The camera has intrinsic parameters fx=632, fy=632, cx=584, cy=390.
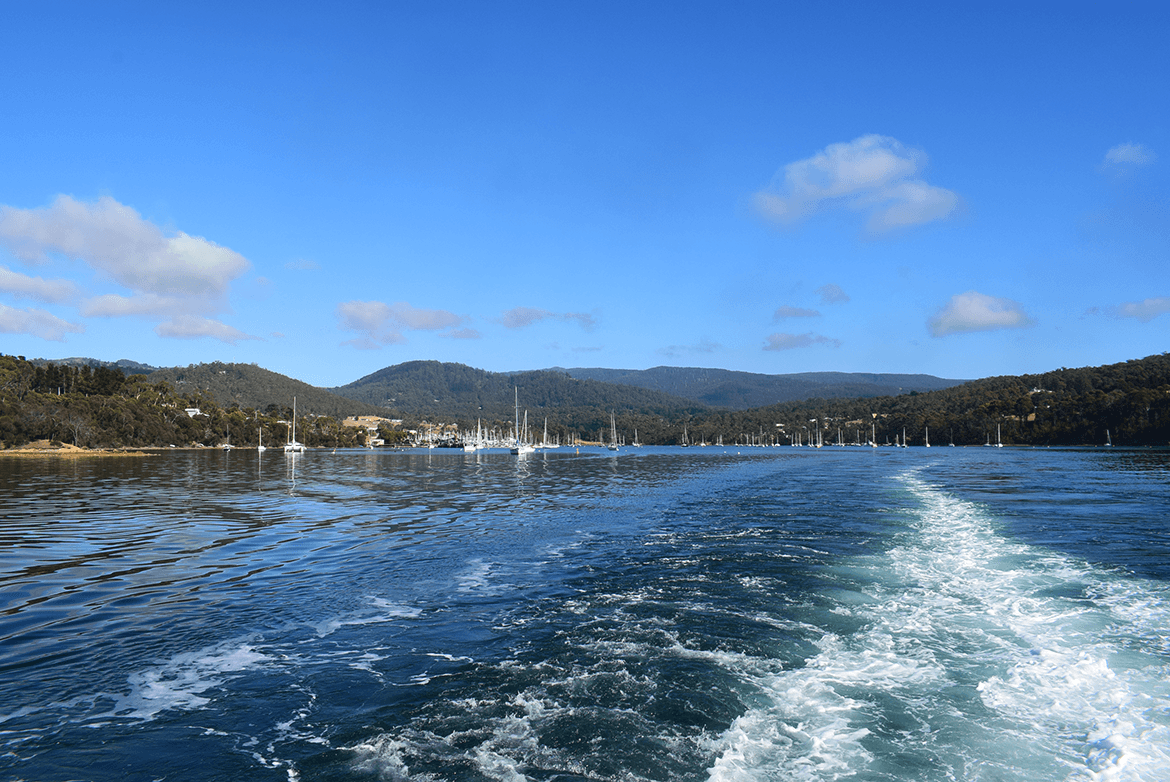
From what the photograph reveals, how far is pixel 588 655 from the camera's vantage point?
991 cm

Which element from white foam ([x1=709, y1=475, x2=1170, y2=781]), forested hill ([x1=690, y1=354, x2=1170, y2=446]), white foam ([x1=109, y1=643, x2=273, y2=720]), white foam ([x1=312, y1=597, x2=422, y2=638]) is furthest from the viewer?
forested hill ([x1=690, y1=354, x2=1170, y2=446])

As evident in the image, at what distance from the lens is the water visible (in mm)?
6754

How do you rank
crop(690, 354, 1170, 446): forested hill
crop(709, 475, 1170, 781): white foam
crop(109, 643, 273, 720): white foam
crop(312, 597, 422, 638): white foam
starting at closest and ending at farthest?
crop(709, 475, 1170, 781): white foam → crop(109, 643, 273, 720): white foam → crop(312, 597, 422, 638): white foam → crop(690, 354, 1170, 446): forested hill

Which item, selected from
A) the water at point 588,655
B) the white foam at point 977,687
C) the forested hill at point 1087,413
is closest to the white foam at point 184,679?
the water at point 588,655

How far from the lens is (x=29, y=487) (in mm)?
40625

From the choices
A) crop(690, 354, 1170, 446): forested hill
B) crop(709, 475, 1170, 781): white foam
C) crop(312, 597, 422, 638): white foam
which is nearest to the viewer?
crop(709, 475, 1170, 781): white foam

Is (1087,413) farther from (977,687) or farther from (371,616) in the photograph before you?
(371,616)

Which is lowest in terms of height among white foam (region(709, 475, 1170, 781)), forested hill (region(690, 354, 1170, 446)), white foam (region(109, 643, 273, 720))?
white foam (region(709, 475, 1170, 781))

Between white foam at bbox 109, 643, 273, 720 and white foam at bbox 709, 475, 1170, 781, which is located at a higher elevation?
white foam at bbox 109, 643, 273, 720

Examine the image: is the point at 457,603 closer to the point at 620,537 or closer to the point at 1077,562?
the point at 620,537

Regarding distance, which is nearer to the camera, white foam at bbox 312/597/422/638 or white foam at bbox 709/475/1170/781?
white foam at bbox 709/475/1170/781

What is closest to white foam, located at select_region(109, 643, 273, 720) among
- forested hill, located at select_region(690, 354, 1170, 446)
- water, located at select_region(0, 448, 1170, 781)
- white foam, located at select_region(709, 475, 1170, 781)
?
water, located at select_region(0, 448, 1170, 781)

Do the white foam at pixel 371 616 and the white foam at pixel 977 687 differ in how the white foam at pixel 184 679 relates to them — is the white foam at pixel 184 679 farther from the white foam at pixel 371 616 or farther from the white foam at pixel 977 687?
the white foam at pixel 977 687

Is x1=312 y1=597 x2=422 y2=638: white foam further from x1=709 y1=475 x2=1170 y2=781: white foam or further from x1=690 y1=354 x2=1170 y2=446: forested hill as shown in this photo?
x1=690 y1=354 x2=1170 y2=446: forested hill
